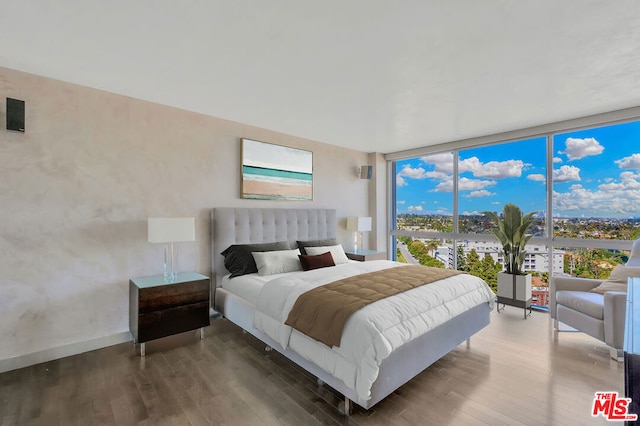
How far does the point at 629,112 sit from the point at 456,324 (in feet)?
11.1

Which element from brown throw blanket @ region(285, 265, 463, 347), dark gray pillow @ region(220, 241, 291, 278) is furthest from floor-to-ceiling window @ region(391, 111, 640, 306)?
dark gray pillow @ region(220, 241, 291, 278)

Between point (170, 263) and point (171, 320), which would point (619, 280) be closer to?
point (171, 320)

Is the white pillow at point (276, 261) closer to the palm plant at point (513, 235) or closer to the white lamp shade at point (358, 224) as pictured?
the white lamp shade at point (358, 224)

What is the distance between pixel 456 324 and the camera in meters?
2.71

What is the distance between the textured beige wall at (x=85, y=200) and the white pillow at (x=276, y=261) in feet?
2.39

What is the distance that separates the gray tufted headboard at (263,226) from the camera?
→ 12.3 feet

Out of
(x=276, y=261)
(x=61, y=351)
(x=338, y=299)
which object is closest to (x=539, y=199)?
(x=338, y=299)

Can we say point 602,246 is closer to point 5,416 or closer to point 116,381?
point 116,381

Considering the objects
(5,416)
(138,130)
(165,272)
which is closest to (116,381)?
(5,416)

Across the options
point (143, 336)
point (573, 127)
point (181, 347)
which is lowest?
point (181, 347)

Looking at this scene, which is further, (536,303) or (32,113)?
(536,303)

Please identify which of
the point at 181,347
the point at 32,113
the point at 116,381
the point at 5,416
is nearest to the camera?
the point at 5,416

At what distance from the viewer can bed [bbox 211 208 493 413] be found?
6.59 feet

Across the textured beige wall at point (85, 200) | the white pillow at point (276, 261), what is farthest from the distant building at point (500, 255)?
the textured beige wall at point (85, 200)
